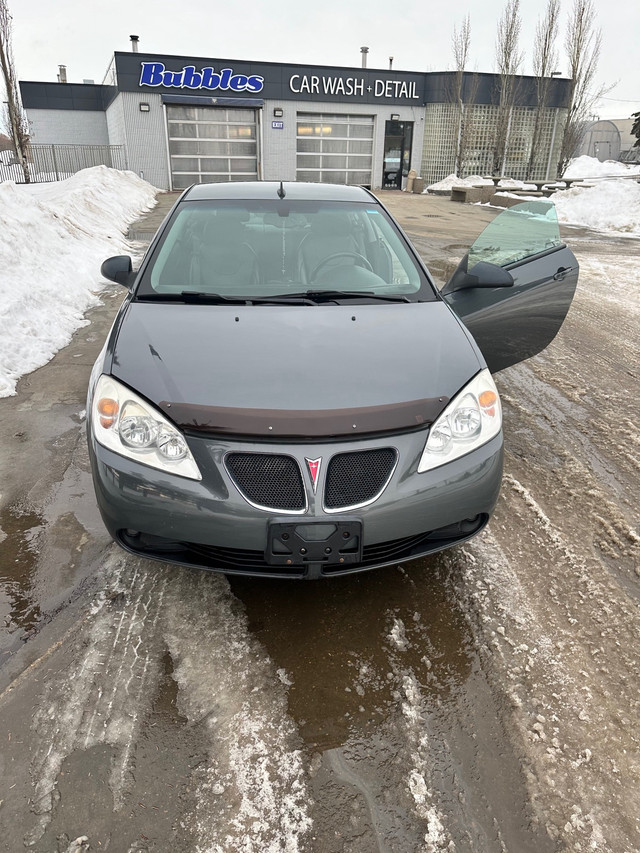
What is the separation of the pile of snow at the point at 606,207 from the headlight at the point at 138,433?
16423 mm

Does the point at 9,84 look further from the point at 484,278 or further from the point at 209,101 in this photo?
the point at 484,278

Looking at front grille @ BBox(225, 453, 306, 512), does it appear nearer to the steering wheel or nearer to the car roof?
the steering wheel

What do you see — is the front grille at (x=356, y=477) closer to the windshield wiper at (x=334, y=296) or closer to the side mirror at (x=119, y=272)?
the windshield wiper at (x=334, y=296)

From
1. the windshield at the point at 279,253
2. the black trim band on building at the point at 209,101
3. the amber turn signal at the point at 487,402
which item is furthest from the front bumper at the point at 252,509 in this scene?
the black trim band on building at the point at 209,101

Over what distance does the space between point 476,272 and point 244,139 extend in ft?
88.8

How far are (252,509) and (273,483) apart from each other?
12cm

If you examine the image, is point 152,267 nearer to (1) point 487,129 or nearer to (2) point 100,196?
(2) point 100,196

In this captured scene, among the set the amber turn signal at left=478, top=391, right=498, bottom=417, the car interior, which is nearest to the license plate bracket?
the amber turn signal at left=478, top=391, right=498, bottom=417

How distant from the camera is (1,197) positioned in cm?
792

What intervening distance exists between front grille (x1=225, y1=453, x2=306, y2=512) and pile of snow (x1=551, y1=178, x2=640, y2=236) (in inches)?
643

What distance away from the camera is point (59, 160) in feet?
84.3

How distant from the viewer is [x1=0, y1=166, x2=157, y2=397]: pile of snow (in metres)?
5.32

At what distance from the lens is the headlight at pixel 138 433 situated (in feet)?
7.05

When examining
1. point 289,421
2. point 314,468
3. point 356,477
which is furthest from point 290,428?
point 356,477
